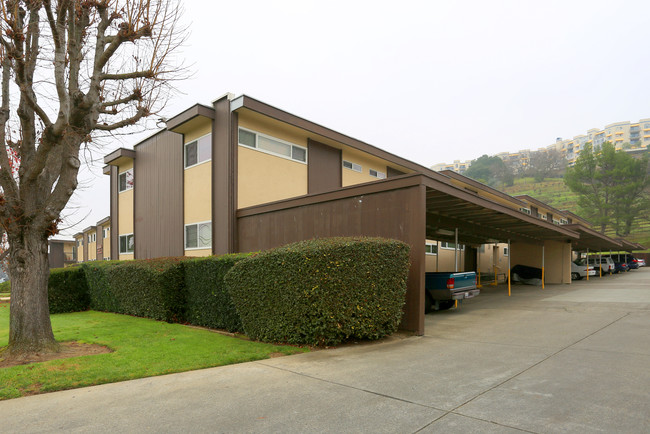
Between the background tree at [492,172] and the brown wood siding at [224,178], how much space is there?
88.7 m

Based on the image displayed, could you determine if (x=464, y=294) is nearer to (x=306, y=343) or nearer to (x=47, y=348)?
(x=306, y=343)

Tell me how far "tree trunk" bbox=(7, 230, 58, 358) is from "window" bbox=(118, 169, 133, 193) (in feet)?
39.5

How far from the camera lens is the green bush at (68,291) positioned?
1318 centimetres

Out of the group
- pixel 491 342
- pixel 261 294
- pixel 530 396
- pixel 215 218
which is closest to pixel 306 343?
pixel 261 294

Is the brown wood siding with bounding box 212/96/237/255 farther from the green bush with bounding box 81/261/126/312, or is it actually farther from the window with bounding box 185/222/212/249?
the green bush with bounding box 81/261/126/312

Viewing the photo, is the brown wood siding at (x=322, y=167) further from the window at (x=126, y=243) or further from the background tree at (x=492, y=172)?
the background tree at (x=492, y=172)

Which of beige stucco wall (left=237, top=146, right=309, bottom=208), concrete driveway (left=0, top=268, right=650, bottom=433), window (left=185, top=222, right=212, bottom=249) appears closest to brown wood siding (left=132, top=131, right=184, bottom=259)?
window (left=185, top=222, right=212, bottom=249)

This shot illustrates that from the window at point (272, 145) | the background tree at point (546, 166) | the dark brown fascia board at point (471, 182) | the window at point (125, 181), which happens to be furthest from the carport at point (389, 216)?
the background tree at point (546, 166)

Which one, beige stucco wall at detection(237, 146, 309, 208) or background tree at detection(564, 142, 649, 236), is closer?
beige stucco wall at detection(237, 146, 309, 208)

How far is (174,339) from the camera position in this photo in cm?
771

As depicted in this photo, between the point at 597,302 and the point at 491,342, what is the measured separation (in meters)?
7.55

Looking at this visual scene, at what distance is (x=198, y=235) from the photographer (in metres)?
13.3

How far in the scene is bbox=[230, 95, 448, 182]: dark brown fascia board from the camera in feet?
38.7

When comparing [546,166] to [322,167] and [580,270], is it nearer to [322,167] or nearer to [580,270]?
[580,270]
